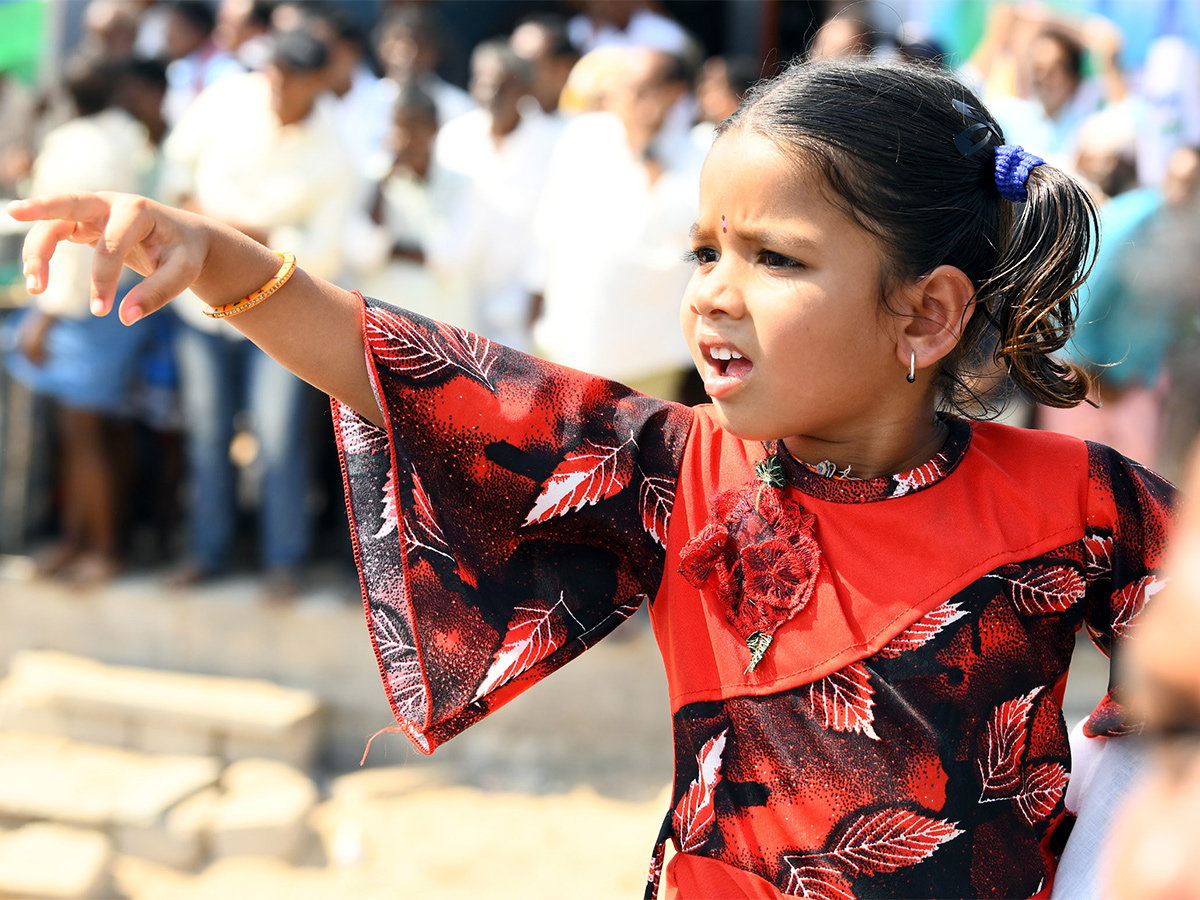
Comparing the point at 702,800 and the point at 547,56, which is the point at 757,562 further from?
the point at 547,56

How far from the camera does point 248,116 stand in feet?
14.6

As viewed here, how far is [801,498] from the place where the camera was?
1.50m

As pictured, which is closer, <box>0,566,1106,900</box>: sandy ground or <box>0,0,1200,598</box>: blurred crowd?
<box>0,566,1106,900</box>: sandy ground

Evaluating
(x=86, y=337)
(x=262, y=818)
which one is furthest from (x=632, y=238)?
(x=262, y=818)

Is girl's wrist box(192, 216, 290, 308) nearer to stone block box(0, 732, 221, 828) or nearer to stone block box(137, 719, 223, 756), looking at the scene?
stone block box(0, 732, 221, 828)

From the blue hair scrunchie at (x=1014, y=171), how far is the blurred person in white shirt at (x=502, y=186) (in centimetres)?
316

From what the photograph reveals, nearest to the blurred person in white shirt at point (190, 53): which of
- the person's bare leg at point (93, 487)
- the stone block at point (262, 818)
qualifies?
the person's bare leg at point (93, 487)

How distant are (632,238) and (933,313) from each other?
277 cm

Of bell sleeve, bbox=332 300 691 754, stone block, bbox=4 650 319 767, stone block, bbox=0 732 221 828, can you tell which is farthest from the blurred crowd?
bell sleeve, bbox=332 300 691 754

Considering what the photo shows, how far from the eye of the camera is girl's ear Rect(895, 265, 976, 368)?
4.75 ft

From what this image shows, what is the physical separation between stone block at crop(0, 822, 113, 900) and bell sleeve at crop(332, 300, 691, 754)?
99.8 inches

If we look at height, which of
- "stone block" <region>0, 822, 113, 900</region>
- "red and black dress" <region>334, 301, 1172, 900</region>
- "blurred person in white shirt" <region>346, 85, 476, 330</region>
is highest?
"red and black dress" <region>334, 301, 1172, 900</region>

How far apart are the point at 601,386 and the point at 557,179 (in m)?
3.01

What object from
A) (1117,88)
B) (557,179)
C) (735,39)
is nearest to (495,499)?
(557,179)
